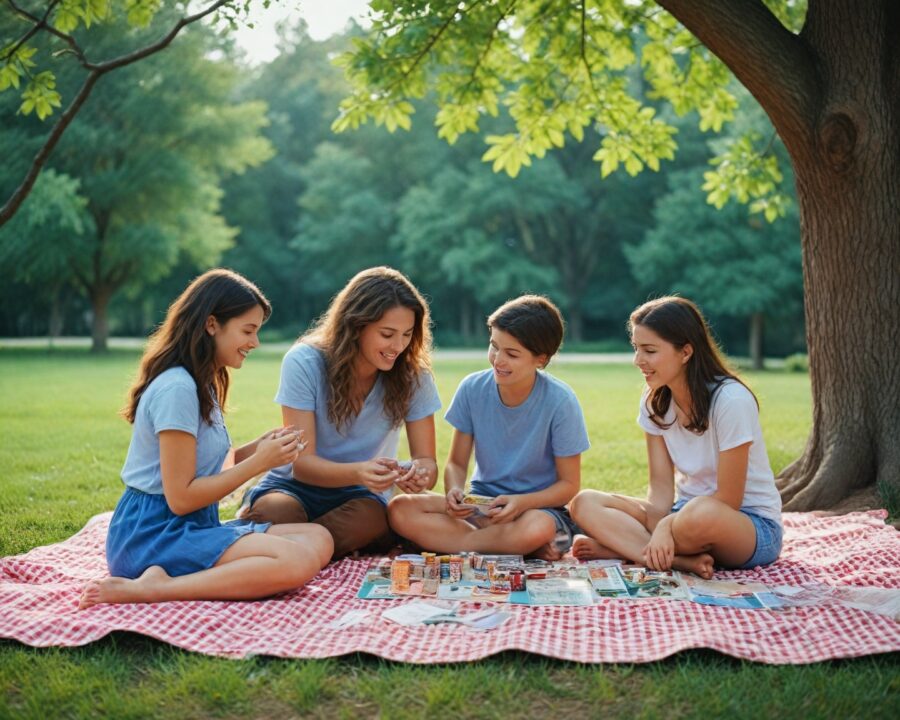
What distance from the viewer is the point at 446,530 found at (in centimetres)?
439

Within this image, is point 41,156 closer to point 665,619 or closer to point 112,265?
point 665,619

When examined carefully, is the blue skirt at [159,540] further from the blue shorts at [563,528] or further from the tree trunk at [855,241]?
the tree trunk at [855,241]

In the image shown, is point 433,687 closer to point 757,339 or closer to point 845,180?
point 845,180

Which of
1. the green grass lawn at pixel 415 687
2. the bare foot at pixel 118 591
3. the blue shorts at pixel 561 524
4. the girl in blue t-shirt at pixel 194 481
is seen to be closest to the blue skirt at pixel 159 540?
the girl in blue t-shirt at pixel 194 481

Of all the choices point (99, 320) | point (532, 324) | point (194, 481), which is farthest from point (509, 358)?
point (99, 320)

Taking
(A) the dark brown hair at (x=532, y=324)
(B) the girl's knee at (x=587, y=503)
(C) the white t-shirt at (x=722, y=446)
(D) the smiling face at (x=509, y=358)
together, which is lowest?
(B) the girl's knee at (x=587, y=503)

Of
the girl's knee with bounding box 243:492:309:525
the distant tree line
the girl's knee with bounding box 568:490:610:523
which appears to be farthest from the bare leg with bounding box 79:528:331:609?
the distant tree line

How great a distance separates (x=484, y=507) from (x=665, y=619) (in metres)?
1.11

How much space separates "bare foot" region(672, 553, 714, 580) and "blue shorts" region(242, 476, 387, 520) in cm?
Result: 151

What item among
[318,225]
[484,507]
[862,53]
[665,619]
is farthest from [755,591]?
[318,225]

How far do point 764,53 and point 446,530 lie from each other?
3364 millimetres

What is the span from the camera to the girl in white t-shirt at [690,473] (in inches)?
159

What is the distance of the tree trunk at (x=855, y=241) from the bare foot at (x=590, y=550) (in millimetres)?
1867

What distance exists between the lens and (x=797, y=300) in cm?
2719
